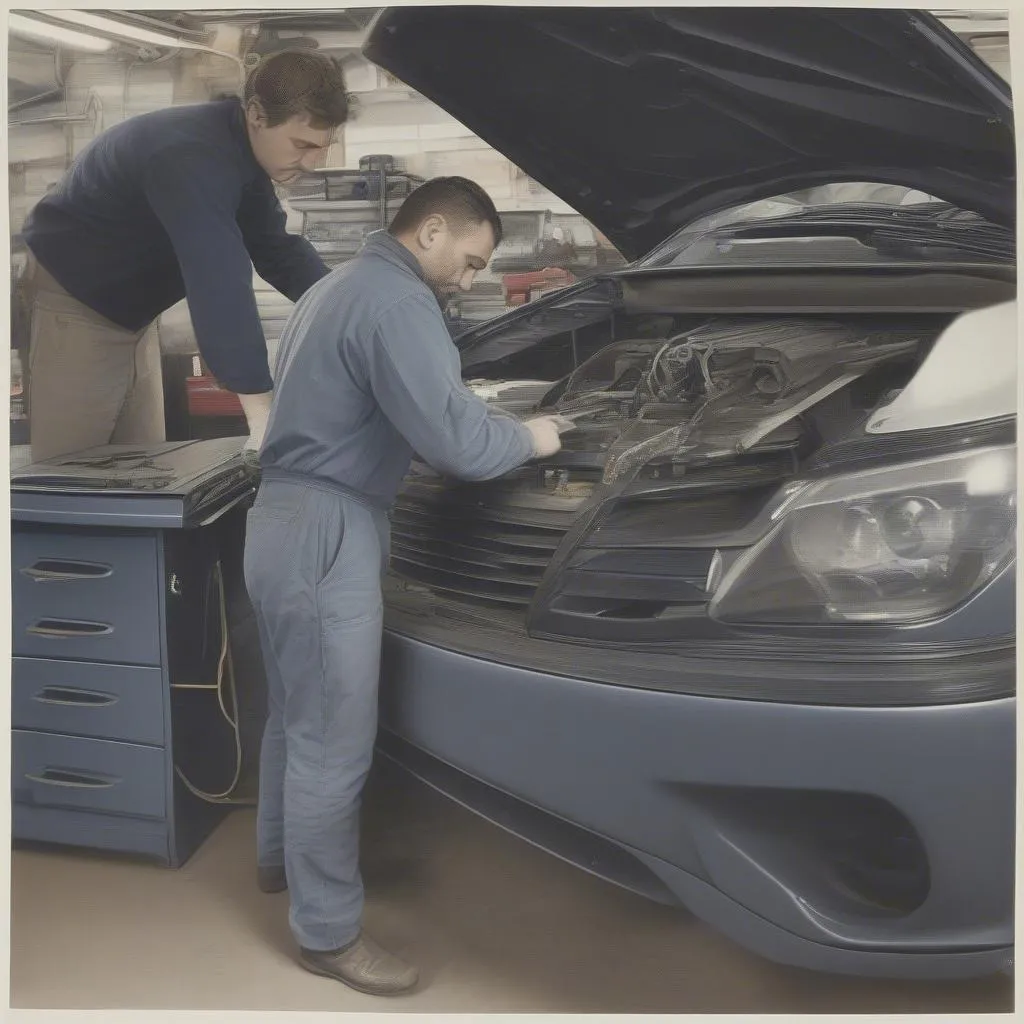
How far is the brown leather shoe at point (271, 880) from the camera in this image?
4.78 feet

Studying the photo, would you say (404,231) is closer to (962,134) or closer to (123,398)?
(123,398)

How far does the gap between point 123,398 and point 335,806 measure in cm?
72

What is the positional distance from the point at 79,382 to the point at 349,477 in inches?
20.1

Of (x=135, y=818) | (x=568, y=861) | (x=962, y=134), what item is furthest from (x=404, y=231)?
(x=135, y=818)

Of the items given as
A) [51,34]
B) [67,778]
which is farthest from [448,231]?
[67,778]

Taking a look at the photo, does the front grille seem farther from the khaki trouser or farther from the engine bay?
the khaki trouser

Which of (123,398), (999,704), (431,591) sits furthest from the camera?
(123,398)

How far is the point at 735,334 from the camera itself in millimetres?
1506

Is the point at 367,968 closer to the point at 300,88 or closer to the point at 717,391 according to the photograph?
the point at 717,391

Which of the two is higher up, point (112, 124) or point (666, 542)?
→ point (112, 124)

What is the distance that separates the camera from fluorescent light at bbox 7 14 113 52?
1471 mm

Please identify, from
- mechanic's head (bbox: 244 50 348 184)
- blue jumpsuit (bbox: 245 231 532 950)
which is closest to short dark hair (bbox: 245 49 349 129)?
mechanic's head (bbox: 244 50 348 184)

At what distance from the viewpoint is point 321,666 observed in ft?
4.43

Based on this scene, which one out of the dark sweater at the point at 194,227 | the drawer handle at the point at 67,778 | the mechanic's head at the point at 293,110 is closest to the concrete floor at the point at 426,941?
the drawer handle at the point at 67,778
